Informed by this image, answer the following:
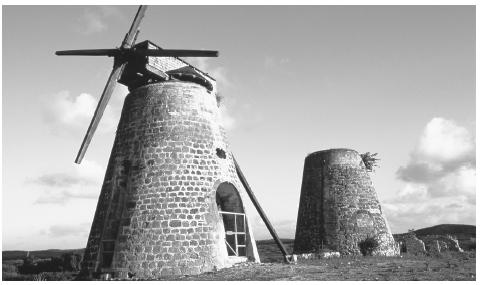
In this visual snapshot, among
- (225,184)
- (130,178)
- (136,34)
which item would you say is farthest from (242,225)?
(136,34)

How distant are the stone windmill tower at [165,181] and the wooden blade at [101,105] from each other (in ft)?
0.11

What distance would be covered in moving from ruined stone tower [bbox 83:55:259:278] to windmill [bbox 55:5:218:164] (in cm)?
69

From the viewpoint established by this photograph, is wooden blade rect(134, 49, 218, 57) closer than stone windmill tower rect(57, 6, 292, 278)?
No

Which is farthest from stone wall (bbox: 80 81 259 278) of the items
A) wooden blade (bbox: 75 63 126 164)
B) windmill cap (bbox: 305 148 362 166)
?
windmill cap (bbox: 305 148 362 166)

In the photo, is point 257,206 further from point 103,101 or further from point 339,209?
point 339,209

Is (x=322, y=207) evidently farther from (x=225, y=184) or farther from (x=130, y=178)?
(x=130, y=178)

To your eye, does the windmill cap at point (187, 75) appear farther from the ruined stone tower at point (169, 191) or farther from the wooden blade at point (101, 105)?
the wooden blade at point (101, 105)

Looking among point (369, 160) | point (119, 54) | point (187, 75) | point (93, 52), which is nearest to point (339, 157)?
point (369, 160)

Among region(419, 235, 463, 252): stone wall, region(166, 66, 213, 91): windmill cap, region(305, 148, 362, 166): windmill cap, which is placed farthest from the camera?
region(419, 235, 463, 252): stone wall

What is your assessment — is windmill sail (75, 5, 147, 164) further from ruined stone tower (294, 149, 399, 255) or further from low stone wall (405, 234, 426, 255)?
low stone wall (405, 234, 426, 255)

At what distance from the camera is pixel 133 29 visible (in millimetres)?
15219

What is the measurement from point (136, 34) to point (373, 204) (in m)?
14.6

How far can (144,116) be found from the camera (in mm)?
13086

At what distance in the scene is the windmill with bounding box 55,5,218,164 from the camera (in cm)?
1309
